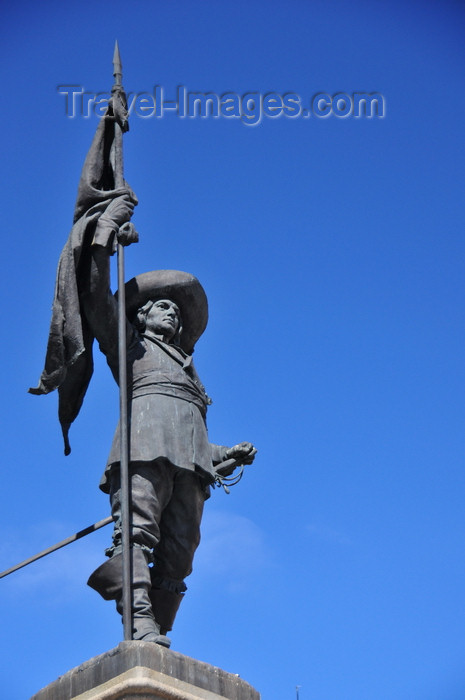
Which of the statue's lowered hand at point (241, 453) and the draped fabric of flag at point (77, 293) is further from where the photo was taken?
the statue's lowered hand at point (241, 453)

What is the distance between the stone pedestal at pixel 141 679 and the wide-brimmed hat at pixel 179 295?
304cm

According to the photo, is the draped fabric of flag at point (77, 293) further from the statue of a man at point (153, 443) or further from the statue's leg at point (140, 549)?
the statue's leg at point (140, 549)

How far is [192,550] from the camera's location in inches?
337

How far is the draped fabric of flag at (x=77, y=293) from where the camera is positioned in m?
8.68

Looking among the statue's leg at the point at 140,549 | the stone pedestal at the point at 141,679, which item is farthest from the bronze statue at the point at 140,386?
the stone pedestal at the point at 141,679

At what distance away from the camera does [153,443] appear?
27.5 feet

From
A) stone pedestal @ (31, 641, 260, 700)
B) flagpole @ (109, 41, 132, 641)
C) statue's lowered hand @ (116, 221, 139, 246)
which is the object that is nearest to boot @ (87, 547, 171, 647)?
flagpole @ (109, 41, 132, 641)

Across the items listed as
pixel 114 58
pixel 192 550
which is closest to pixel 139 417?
pixel 192 550

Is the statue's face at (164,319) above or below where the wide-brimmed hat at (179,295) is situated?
below

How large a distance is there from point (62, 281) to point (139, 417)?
1185mm

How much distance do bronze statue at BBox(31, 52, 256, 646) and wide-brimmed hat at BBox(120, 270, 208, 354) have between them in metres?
0.01

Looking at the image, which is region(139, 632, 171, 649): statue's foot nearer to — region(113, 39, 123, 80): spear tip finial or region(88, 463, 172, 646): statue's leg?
region(88, 463, 172, 646): statue's leg

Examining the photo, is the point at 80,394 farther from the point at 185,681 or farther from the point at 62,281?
the point at 185,681

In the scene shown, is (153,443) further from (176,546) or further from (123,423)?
(176,546)
